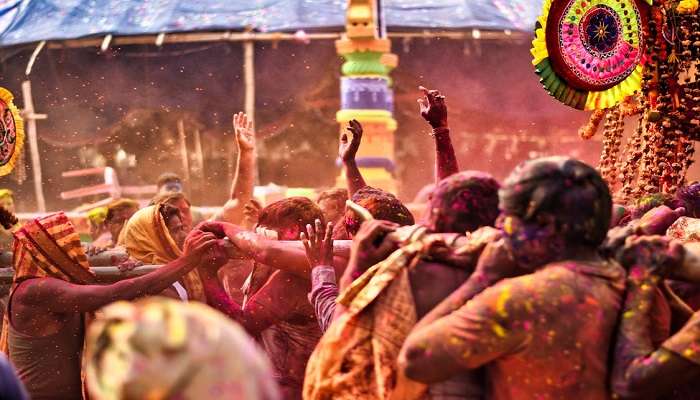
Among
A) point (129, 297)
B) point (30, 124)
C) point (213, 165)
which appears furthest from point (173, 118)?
point (129, 297)

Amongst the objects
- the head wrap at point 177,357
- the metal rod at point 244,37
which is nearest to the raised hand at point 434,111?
the head wrap at point 177,357

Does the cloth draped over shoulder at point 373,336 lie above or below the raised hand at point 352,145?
below

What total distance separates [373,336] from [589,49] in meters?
2.76

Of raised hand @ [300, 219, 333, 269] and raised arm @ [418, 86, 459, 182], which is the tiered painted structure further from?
raised hand @ [300, 219, 333, 269]

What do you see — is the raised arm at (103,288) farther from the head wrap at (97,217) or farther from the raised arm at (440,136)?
the head wrap at (97,217)

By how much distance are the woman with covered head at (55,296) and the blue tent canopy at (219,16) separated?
377 inches

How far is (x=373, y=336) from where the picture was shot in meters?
3.37

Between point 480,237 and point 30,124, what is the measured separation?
49.9 feet

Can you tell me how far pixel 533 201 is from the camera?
304 centimetres

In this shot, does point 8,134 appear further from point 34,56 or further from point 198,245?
point 34,56

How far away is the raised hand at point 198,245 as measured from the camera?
5414 millimetres

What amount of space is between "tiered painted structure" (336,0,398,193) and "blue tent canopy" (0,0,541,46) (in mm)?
2261

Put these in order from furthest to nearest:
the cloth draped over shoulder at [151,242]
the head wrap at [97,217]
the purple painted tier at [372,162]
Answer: the purple painted tier at [372,162] → the head wrap at [97,217] → the cloth draped over shoulder at [151,242]

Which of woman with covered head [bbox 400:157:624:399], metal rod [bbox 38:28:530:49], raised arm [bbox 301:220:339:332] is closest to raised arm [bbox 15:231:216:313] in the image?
raised arm [bbox 301:220:339:332]
